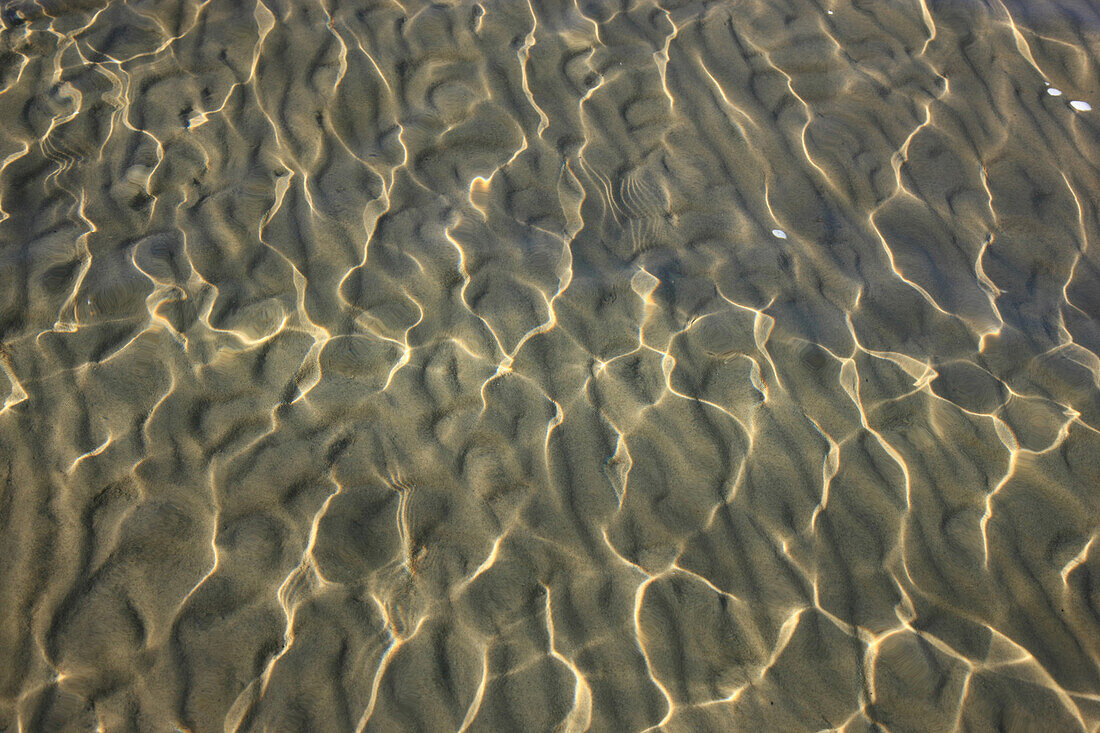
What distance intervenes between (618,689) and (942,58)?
13.5 ft

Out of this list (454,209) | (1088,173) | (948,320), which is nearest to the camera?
(948,320)

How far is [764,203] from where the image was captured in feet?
11.9

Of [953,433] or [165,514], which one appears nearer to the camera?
[165,514]

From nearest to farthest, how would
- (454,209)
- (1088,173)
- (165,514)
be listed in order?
1. (165,514)
2. (454,209)
3. (1088,173)

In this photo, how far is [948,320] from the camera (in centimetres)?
321

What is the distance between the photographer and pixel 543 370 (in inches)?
117

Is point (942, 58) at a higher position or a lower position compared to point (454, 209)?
higher

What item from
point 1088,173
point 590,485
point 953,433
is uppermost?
point 1088,173

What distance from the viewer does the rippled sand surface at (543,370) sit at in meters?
2.34

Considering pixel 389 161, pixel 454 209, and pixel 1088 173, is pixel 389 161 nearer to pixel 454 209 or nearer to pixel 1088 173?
pixel 454 209

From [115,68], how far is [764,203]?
144 inches

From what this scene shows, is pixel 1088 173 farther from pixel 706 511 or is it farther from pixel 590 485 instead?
pixel 590 485

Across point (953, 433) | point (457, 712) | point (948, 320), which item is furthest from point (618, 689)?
point (948, 320)

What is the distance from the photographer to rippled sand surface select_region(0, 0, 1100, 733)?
234 centimetres
